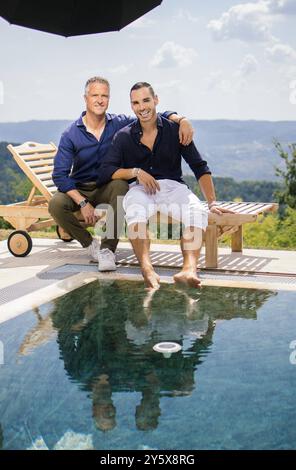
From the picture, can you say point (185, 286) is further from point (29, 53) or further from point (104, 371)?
point (29, 53)

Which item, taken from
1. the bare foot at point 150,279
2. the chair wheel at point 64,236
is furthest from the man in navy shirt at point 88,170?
the chair wheel at point 64,236

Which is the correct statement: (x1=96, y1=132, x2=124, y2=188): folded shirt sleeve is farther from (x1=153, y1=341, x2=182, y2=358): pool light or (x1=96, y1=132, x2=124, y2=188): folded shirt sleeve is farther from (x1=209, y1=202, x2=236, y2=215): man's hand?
(x1=153, y1=341, x2=182, y2=358): pool light

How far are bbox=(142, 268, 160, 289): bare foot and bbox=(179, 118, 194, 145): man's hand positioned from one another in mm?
1011

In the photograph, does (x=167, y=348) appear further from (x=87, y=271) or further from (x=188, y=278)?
(x=87, y=271)

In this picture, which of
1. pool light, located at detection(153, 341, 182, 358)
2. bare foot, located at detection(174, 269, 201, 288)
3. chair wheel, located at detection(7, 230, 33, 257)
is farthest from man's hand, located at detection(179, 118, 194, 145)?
pool light, located at detection(153, 341, 182, 358)

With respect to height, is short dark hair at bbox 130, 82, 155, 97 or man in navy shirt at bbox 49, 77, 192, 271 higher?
short dark hair at bbox 130, 82, 155, 97

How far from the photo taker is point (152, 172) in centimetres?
442

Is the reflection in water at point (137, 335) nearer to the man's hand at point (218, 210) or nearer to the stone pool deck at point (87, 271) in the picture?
the stone pool deck at point (87, 271)

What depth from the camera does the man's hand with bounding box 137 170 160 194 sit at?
166 inches

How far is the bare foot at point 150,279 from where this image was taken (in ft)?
12.6

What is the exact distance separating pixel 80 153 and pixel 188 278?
1486 millimetres

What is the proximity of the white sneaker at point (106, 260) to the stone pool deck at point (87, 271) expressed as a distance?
0.06 m

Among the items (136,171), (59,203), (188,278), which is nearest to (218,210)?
(136,171)

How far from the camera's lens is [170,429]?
6.30 feet
